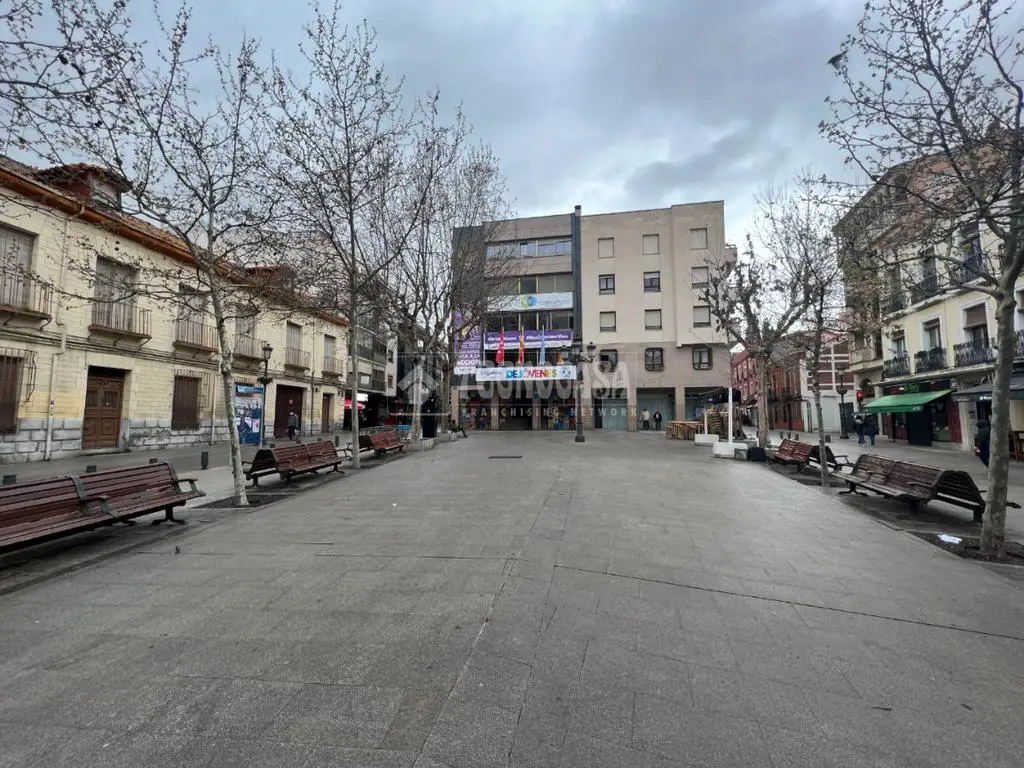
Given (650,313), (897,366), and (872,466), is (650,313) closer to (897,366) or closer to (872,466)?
(897,366)

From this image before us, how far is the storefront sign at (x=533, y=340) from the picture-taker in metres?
34.1

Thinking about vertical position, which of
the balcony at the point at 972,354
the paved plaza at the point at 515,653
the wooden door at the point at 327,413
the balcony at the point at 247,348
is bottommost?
the paved plaza at the point at 515,653

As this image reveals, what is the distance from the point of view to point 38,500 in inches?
188

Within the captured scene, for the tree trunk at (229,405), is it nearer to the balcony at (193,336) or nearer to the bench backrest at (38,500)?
the bench backrest at (38,500)

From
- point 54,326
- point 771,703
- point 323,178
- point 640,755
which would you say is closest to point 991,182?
point 771,703

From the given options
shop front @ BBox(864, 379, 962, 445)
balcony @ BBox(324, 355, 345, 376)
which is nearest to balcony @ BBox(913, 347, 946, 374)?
shop front @ BBox(864, 379, 962, 445)

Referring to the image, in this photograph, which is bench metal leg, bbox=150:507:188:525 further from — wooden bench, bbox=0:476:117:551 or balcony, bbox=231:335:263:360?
balcony, bbox=231:335:263:360

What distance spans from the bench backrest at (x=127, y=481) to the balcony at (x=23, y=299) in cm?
954

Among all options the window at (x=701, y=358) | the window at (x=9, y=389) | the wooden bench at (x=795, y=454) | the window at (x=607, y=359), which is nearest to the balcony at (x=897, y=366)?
the window at (x=701, y=358)

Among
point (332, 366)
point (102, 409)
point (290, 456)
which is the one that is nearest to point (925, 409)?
point (290, 456)

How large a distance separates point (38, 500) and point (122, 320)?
539 inches

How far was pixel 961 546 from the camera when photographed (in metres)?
5.28

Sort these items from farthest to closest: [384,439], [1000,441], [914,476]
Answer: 1. [384,439]
2. [914,476]
3. [1000,441]

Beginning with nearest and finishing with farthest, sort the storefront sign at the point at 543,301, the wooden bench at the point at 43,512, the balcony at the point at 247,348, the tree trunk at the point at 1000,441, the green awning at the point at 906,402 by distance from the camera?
the wooden bench at the point at 43,512, the tree trunk at the point at 1000,441, the green awning at the point at 906,402, the balcony at the point at 247,348, the storefront sign at the point at 543,301
